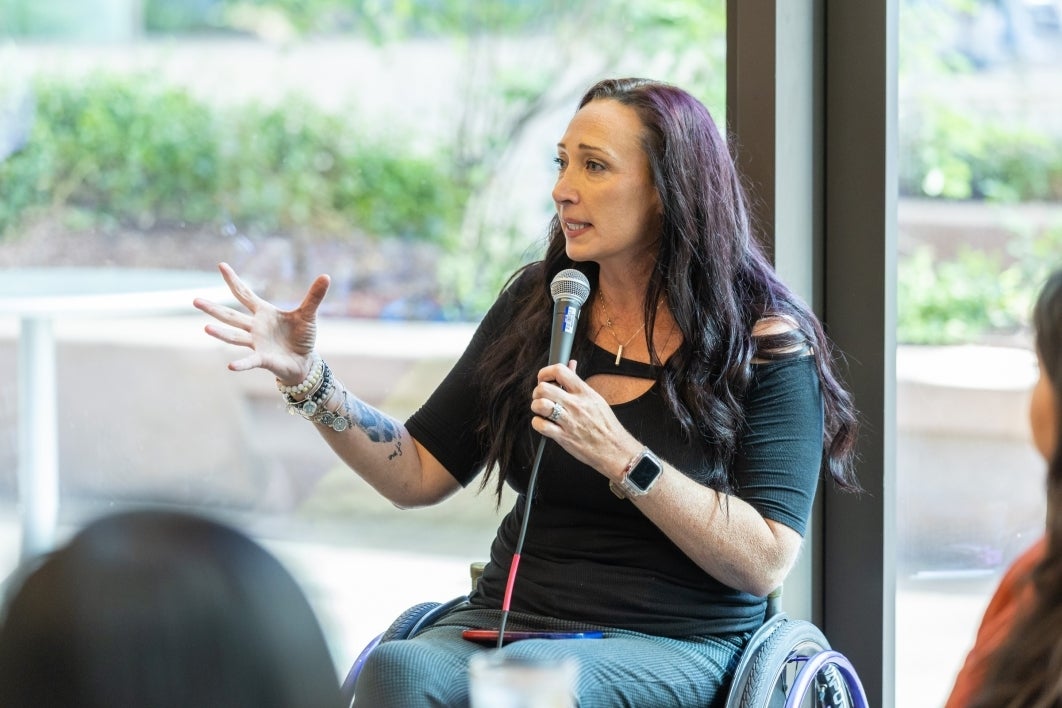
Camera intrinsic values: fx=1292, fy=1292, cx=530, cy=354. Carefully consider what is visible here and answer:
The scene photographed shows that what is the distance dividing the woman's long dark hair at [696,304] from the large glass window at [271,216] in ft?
4.85

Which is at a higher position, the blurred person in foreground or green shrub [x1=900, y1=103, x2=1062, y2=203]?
green shrub [x1=900, y1=103, x2=1062, y2=203]

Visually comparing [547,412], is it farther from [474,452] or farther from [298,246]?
[298,246]

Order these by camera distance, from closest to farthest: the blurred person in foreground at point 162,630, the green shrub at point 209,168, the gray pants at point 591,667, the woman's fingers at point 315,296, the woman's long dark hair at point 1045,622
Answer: the blurred person in foreground at point 162,630 → the woman's long dark hair at point 1045,622 → the gray pants at point 591,667 → the woman's fingers at point 315,296 → the green shrub at point 209,168

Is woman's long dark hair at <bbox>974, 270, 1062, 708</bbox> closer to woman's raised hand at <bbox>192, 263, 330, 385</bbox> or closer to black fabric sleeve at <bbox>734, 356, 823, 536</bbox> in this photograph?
black fabric sleeve at <bbox>734, 356, 823, 536</bbox>

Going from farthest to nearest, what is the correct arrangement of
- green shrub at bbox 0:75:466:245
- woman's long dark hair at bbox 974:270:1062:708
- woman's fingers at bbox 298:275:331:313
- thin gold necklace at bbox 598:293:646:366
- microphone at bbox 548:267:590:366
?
green shrub at bbox 0:75:466:245, thin gold necklace at bbox 598:293:646:366, woman's fingers at bbox 298:275:331:313, microphone at bbox 548:267:590:366, woman's long dark hair at bbox 974:270:1062:708

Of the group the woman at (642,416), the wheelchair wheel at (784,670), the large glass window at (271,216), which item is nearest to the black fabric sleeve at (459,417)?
the woman at (642,416)

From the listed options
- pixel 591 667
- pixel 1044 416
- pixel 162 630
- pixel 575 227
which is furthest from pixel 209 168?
pixel 162 630

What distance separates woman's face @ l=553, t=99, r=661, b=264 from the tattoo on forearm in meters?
0.41

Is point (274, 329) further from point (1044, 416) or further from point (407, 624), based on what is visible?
point (1044, 416)

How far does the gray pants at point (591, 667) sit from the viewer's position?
1.71m

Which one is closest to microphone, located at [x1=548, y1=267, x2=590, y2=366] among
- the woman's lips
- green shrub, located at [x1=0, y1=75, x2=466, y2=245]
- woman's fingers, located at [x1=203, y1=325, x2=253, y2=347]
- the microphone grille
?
the microphone grille

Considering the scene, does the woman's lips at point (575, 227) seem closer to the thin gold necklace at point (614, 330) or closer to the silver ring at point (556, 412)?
the thin gold necklace at point (614, 330)

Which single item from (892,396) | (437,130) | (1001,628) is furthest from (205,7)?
(1001,628)

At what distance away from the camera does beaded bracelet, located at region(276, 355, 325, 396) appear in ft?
6.48
